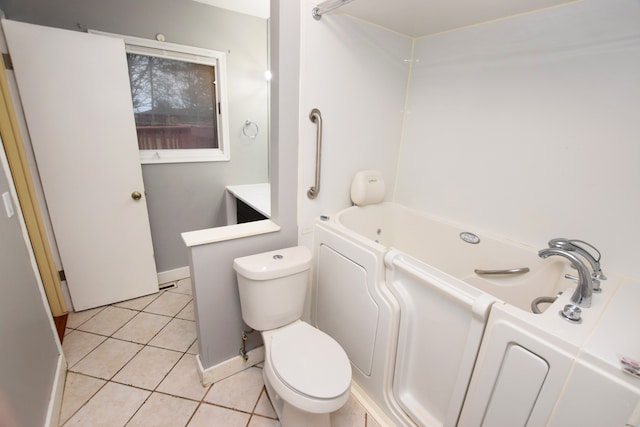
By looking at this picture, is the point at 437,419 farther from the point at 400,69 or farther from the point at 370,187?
the point at 400,69

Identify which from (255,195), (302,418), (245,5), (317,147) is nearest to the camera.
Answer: (302,418)

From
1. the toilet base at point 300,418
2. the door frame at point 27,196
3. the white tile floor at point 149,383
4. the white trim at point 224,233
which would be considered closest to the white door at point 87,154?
the door frame at point 27,196

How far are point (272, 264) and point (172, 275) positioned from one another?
1672 mm

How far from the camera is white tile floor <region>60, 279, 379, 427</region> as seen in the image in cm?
143

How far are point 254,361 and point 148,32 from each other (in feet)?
8.18

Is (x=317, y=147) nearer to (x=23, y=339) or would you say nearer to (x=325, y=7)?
(x=325, y=7)

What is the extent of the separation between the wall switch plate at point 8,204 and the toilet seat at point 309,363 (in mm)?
1332

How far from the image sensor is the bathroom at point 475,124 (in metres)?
1.27

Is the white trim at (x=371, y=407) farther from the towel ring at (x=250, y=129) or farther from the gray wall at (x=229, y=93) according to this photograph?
the towel ring at (x=250, y=129)

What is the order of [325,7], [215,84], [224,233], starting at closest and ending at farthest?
1. [325,7]
2. [224,233]
3. [215,84]

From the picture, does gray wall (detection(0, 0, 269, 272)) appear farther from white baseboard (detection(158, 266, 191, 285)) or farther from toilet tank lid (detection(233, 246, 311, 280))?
toilet tank lid (detection(233, 246, 311, 280))

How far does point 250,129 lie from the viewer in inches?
104

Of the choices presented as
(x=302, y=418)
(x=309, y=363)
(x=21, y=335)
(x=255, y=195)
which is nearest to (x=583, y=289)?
(x=309, y=363)

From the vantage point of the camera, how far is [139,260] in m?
2.30
